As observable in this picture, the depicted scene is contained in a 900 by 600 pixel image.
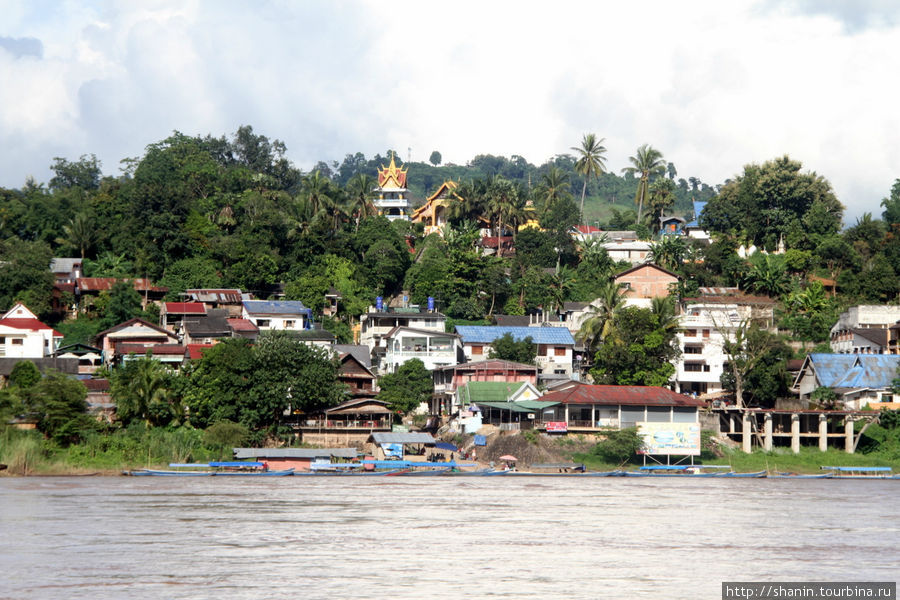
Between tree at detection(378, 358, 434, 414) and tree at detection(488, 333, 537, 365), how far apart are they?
493cm

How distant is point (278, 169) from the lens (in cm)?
10769

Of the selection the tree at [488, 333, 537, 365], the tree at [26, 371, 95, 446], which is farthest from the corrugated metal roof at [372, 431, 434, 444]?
the tree at [26, 371, 95, 446]

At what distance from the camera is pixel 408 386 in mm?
66438

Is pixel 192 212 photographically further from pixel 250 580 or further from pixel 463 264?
pixel 250 580

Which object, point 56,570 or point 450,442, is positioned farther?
point 450,442

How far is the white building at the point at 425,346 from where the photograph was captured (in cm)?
6956

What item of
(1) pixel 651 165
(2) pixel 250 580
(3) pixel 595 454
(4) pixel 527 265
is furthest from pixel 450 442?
(1) pixel 651 165

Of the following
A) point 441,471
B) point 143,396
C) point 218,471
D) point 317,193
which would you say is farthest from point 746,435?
point 317,193

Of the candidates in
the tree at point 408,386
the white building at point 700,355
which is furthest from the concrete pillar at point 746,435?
the tree at point 408,386

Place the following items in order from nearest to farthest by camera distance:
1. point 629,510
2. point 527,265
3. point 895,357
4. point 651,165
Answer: point 629,510 → point 895,357 → point 527,265 → point 651,165

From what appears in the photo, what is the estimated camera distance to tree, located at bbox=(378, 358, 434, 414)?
64688 millimetres

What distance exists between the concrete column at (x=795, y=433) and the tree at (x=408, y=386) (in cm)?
2195

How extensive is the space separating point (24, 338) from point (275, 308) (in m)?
16.2

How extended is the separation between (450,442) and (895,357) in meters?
27.9
